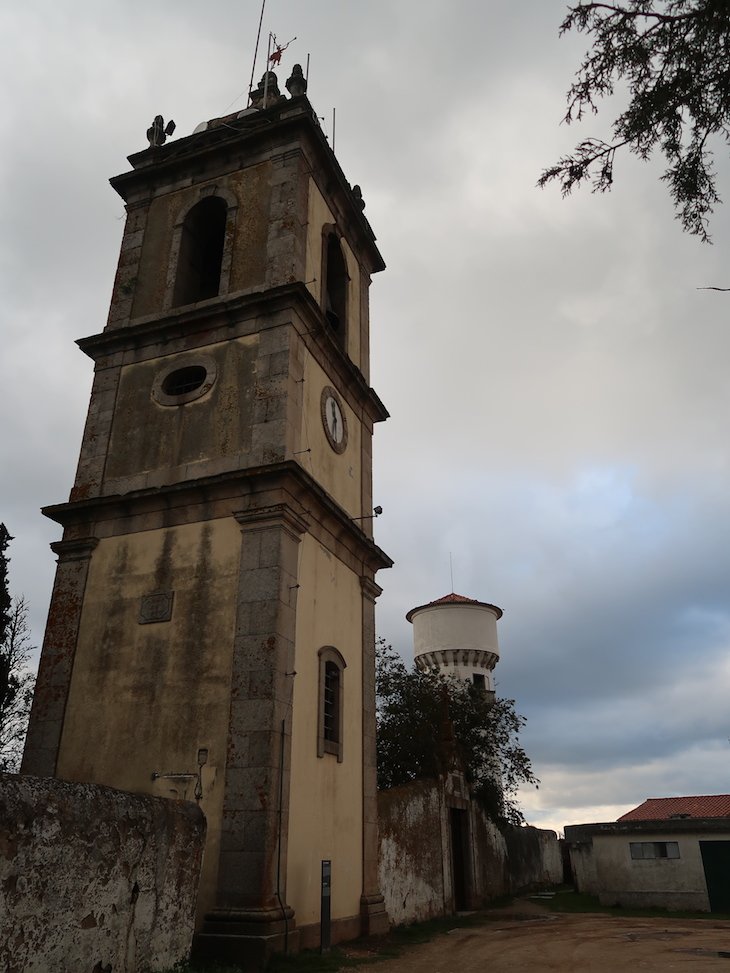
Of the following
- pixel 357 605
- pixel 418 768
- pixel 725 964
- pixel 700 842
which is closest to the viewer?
pixel 725 964

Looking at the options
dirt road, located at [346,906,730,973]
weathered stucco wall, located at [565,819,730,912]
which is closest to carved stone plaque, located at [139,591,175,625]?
dirt road, located at [346,906,730,973]

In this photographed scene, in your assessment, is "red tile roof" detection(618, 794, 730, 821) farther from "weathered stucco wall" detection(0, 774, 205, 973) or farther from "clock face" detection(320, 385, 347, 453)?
"weathered stucco wall" detection(0, 774, 205, 973)

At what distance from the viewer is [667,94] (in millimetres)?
6070

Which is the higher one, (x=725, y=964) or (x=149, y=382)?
(x=149, y=382)

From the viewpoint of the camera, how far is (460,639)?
36469 mm

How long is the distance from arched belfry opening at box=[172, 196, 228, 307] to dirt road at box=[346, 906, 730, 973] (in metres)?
12.6

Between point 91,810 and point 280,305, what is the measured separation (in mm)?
9233

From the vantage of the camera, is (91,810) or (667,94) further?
(91,810)

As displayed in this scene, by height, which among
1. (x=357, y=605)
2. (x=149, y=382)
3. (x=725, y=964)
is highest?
(x=149, y=382)

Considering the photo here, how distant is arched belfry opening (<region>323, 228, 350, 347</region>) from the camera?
17578 millimetres

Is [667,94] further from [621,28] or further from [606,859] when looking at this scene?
[606,859]

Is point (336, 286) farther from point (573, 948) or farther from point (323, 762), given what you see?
point (573, 948)

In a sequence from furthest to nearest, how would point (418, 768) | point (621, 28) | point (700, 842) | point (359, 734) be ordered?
point (418, 768), point (700, 842), point (359, 734), point (621, 28)

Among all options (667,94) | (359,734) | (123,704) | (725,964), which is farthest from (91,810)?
(725,964)
